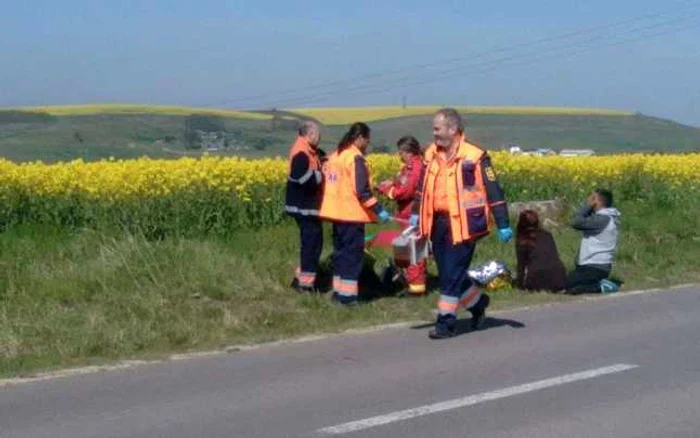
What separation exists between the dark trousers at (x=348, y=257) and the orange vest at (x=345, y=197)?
9cm

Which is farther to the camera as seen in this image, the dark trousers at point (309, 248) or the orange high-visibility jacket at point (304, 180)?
the dark trousers at point (309, 248)

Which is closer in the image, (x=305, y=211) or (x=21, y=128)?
(x=305, y=211)

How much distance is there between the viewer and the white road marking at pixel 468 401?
8242 millimetres

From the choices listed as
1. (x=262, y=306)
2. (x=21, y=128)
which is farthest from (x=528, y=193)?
(x=262, y=306)

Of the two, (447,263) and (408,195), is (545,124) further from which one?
(447,263)

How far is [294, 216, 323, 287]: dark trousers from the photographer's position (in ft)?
44.2

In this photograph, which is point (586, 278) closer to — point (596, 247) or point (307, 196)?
point (596, 247)

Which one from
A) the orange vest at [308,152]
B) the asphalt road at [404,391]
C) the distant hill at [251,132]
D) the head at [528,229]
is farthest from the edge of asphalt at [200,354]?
the distant hill at [251,132]

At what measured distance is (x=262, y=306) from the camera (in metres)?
12.8

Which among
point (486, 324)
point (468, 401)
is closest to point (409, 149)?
point (486, 324)

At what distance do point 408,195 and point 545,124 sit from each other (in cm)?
2366

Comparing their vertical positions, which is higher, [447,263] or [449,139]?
[449,139]

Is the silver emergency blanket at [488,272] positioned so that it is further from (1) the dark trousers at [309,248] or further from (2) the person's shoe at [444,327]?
(2) the person's shoe at [444,327]

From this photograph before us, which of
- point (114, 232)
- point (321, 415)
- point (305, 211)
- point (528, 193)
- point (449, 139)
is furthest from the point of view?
point (528, 193)
